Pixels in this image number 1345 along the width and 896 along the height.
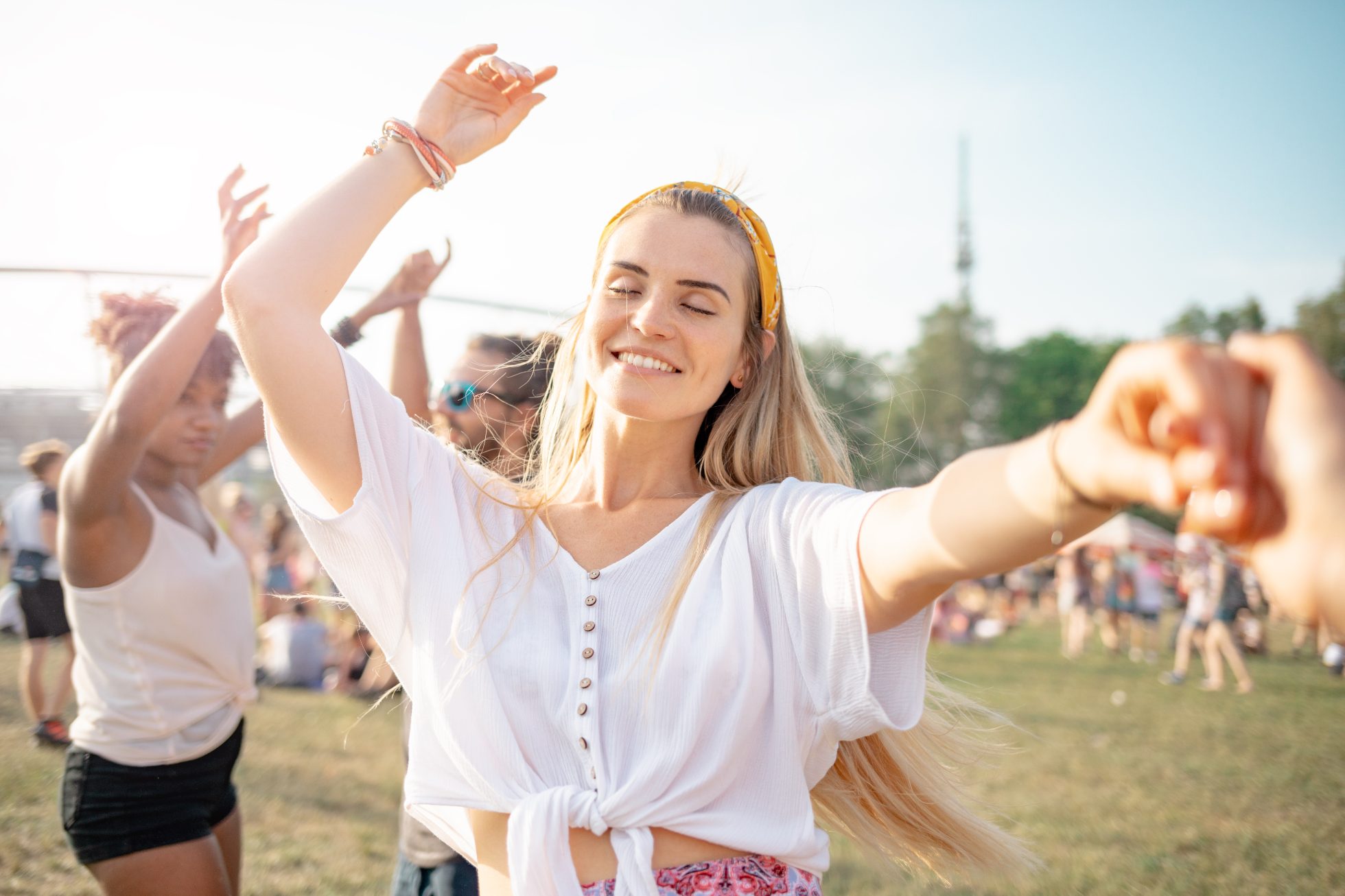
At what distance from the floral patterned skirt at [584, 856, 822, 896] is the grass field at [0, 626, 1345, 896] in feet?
2.87

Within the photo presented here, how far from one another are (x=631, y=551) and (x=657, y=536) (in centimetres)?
7

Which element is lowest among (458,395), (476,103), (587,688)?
(587,688)

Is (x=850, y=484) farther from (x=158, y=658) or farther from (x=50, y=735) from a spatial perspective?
(x=50, y=735)

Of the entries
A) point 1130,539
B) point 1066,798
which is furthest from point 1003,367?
point 1066,798

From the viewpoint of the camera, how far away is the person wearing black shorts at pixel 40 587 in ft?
23.9

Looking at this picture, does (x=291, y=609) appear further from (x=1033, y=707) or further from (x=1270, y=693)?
(x=1270, y=693)

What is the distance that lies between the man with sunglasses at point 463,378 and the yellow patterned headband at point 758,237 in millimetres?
1018

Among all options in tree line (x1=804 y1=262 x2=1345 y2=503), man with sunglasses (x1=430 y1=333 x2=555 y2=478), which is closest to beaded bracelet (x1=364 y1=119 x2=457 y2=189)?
man with sunglasses (x1=430 y1=333 x2=555 y2=478)

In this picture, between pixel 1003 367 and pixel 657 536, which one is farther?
pixel 1003 367

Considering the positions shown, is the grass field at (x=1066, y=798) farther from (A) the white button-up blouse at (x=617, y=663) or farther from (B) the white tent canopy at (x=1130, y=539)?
(B) the white tent canopy at (x=1130, y=539)

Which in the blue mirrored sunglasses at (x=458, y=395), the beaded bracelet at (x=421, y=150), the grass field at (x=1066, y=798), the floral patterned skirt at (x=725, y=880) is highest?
the beaded bracelet at (x=421, y=150)

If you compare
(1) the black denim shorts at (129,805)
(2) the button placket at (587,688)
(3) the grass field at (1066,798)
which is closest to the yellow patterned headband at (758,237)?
(2) the button placket at (587,688)

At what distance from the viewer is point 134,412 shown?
268cm

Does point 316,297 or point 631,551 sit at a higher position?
point 316,297
